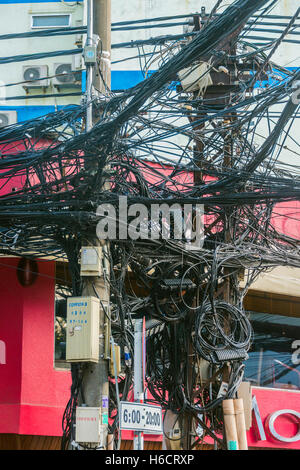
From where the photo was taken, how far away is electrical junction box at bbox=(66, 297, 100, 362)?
27.8 feet

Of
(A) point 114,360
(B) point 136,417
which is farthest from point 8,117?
(B) point 136,417

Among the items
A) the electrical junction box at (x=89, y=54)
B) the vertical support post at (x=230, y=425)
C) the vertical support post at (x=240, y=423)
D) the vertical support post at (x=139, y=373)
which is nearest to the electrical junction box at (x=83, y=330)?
the vertical support post at (x=139, y=373)

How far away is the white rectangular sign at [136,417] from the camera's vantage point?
716 centimetres

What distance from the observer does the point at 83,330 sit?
853cm

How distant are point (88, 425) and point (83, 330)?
1066mm

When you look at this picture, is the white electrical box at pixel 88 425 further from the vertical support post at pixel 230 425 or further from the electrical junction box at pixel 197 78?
the electrical junction box at pixel 197 78

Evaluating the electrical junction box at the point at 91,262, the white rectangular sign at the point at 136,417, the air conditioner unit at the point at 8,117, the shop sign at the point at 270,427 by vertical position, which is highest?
the air conditioner unit at the point at 8,117

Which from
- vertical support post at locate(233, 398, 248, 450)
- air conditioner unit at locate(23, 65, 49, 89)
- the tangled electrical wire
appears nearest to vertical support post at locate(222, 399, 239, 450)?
vertical support post at locate(233, 398, 248, 450)

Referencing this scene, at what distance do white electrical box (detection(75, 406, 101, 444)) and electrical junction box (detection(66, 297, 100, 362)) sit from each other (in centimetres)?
57

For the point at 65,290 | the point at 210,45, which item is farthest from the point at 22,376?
the point at 210,45

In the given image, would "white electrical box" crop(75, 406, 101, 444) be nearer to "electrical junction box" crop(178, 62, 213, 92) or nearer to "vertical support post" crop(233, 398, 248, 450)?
"vertical support post" crop(233, 398, 248, 450)

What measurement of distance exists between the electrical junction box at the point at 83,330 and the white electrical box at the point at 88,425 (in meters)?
0.57

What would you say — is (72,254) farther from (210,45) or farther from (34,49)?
(34,49)

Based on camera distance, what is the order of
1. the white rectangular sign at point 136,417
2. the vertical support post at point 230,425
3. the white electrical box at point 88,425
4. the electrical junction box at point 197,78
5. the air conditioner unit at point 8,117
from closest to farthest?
the white rectangular sign at point 136,417 → the white electrical box at point 88,425 → the vertical support post at point 230,425 → the electrical junction box at point 197,78 → the air conditioner unit at point 8,117
